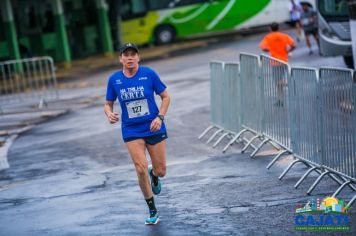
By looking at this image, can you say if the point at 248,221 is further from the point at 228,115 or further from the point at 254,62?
the point at 228,115

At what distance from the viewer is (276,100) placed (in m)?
11.7

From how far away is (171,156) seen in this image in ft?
44.8

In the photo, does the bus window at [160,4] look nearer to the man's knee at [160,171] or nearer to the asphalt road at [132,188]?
the asphalt road at [132,188]

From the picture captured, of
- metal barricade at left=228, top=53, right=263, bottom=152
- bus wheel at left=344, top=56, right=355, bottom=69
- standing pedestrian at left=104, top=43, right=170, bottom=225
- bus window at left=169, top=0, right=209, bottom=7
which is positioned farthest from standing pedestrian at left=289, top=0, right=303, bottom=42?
standing pedestrian at left=104, top=43, right=170, bottom=225

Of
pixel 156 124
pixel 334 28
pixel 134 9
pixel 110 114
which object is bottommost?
pixel 134 9

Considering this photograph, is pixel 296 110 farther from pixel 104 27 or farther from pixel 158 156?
pixel 104 27

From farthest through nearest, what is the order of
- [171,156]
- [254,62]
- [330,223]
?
[171,156] < [254,62] < [330,223]

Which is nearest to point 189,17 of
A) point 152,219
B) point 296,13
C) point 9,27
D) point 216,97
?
point 296,13

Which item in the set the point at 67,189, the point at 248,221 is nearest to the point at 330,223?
the point at 248,221

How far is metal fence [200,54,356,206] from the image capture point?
904 centimetres

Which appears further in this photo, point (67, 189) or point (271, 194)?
point (67, 189)

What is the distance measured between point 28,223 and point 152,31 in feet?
99.9

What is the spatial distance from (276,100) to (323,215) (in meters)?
3.51

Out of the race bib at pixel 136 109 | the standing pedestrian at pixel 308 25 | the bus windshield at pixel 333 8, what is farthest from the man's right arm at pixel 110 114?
the standing pedestrian at pixel 308 25
